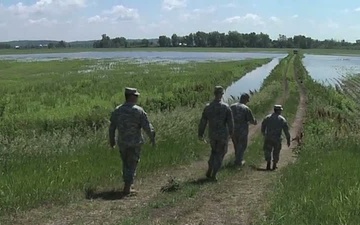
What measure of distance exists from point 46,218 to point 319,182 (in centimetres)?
481

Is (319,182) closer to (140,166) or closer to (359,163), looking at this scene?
(359,163)

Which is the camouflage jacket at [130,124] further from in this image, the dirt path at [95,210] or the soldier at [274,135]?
the soldier at [274,135]

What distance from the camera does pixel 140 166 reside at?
11.3 meters

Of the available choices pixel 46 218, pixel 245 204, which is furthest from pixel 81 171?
pixel 245 204

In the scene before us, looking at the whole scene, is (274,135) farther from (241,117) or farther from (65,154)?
(65,154)

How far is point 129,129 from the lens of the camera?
9250mm

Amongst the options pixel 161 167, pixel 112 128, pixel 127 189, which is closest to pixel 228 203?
pixel 127 189

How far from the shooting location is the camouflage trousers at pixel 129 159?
9.37 m

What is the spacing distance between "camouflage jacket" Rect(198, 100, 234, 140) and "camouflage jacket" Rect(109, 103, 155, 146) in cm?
175

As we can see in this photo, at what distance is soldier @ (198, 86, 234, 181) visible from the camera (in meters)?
10.5

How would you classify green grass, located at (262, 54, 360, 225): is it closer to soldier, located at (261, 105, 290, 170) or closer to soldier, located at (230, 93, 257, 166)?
soldier, located at (261, 105, 290, 170)

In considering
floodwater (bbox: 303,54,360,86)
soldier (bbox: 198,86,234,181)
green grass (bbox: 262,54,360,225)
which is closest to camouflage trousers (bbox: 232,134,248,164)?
green grass (bbox: 262,54,360,225)

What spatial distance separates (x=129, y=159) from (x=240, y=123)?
13.1ft

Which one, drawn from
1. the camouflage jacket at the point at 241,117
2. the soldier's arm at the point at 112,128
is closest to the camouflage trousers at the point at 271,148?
the camouflage jacket at the point at 241,117
